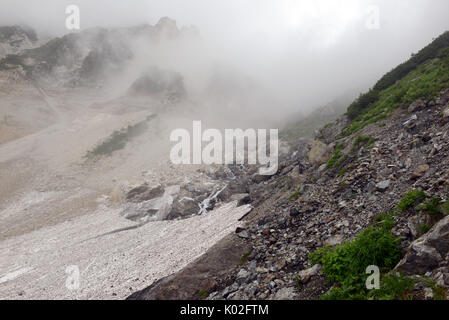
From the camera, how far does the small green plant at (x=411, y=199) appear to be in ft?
30.3

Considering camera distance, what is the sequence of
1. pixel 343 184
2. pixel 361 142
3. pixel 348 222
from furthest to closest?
1. pixel 361 142
2. pixel 343 184
3. pixel 348 222

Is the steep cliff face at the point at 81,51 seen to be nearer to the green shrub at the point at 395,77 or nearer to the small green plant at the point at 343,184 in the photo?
the green shrub at the point at 395,77

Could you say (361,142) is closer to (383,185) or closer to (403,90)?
(383,185)

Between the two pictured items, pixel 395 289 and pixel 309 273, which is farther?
pixel 309 273

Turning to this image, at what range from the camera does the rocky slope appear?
7184 mm

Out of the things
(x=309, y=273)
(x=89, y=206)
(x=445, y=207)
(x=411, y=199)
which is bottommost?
(x=89, y=206)

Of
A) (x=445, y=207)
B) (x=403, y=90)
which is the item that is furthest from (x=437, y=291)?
(x=403, y=90)

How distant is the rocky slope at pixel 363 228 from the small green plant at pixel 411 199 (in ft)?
0.10

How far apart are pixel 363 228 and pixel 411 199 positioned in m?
1.90

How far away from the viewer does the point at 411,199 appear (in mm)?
9359

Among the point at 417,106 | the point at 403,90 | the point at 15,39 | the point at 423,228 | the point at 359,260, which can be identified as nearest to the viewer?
the point at 423,228

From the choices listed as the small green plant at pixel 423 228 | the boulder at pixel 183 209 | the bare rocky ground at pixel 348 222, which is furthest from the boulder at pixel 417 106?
the boulder at pixel 183 209

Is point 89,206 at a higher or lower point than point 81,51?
lower
